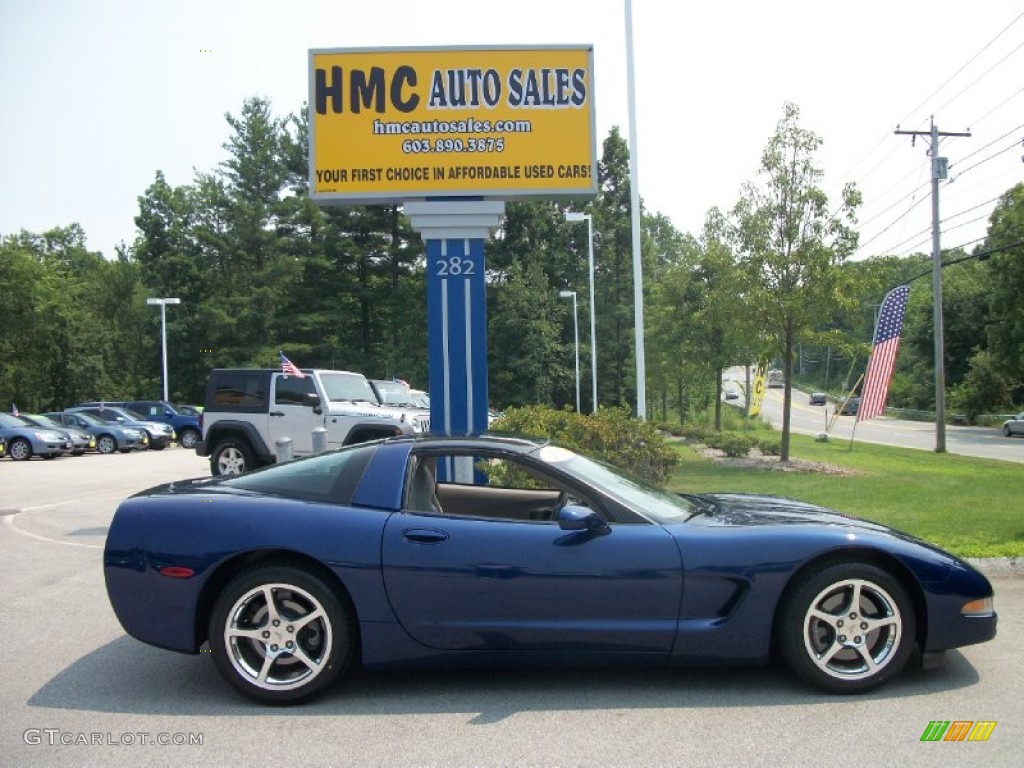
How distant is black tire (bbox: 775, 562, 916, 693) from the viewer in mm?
4215

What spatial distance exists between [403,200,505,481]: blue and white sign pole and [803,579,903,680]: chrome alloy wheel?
6211 millimetres

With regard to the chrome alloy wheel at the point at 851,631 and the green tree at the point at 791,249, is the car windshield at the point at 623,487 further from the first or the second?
the green tree at the point at 791,249

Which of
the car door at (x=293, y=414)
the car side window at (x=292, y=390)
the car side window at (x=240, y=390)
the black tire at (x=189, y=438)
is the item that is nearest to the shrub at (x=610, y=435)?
the car door at (x=293, y=414)

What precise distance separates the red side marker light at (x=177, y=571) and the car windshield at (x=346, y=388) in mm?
10832

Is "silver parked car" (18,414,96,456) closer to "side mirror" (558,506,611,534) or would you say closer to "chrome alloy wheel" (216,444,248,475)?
"chrome alloy wheel" (216,444,248,475)

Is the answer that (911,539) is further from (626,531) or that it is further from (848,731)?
(626,531)

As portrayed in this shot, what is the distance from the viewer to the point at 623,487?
475 cm

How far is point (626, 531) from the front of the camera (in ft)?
14.1

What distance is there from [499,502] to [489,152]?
6240 millimetres

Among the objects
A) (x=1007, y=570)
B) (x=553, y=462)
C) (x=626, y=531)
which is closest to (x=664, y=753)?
(x=626, y=531)

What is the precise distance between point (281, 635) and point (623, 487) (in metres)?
2.00

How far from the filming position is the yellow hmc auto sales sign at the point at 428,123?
10258 mm

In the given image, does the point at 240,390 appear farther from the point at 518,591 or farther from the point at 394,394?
the point at 518,591

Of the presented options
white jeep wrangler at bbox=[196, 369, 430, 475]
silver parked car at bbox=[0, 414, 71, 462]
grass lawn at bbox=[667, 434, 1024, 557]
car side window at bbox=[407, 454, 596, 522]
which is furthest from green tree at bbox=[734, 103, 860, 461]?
silver parked car at bbox=[0, 414, 71, 462]
